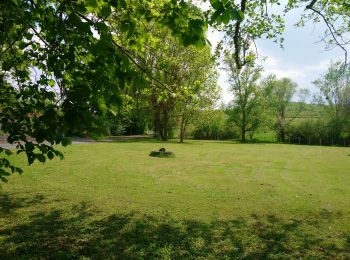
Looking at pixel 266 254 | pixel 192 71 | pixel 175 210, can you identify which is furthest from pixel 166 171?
pixel 192 71

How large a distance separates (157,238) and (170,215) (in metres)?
1.91

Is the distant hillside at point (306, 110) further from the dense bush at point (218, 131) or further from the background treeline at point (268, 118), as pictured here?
the dense bush at point (218, 131)

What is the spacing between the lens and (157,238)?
700 centimetres

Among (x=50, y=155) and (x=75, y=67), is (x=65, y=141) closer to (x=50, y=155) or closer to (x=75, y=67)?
(x=50, y=155)

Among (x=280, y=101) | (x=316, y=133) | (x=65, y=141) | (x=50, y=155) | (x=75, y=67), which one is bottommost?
(x=50, y=155)

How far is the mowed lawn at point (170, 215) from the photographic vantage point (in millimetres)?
6484

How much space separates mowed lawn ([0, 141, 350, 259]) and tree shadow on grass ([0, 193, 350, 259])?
0.02m

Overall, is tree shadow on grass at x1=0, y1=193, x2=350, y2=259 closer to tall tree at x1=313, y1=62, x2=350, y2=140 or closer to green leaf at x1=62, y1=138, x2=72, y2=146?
green leaf at x1=62, y1=138, x2=72, y2=146

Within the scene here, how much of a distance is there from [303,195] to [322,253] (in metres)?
5.81

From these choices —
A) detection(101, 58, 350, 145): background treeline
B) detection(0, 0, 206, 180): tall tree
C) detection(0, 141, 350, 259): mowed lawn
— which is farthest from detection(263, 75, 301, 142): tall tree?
detection(0, 0, 206, 180): tall tree

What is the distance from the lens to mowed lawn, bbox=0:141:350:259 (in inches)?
255

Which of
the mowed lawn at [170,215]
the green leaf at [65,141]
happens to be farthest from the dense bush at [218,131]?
the green leaf at [65,141]

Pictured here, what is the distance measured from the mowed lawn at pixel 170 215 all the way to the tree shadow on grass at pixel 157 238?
0.02 m

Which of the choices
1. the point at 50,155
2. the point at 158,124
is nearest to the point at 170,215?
the point at 50,155
